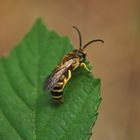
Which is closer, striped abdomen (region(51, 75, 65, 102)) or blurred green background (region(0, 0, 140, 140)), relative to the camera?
striped abdomen (region(51, 75, 65, 102))

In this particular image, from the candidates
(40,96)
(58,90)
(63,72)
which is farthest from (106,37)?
(40,96)

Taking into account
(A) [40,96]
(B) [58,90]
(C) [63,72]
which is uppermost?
(C) [63,72]

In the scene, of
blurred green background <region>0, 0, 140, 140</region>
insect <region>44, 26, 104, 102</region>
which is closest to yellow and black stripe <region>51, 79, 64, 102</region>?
insect <region>44, 26, 104, 102</region>

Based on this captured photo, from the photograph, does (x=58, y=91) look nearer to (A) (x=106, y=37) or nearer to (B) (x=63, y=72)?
(B) (x=63, y=72)

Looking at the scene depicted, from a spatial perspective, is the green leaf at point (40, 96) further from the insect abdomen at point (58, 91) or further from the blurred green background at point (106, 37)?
the blurred green background at point (106, 37)

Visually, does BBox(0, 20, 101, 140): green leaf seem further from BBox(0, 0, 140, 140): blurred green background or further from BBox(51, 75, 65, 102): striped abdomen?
BBox(0, 0, 140, 140): blurred green background
